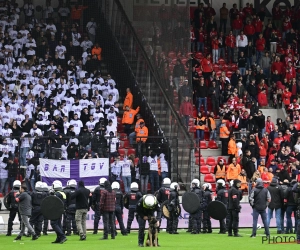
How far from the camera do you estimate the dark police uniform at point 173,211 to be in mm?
27836

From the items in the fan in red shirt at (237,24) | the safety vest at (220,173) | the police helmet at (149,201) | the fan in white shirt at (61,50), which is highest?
the fan in red shirt at (237,24)

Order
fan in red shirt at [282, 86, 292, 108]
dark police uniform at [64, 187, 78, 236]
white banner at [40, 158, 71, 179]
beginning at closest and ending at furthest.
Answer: dark police uniform at [64, 187, 78, 236] < white banner at [40, 158, 71, 179] < fan in red shirt at [282, 86, 292, 108]

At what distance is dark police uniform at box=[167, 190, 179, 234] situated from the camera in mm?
27836

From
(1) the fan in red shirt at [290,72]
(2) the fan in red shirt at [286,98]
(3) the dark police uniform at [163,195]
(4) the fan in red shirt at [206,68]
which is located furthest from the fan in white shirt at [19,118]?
(1) the fan in red shirt at [290,72]

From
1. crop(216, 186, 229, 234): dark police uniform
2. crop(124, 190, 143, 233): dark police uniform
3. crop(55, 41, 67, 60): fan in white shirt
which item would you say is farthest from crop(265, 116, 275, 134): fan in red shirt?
crop(124, 190, 143, 233): dark police uniform

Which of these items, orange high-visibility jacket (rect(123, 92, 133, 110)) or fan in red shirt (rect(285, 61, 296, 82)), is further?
fan in red shirt (rect(285, 61, 296, 82))

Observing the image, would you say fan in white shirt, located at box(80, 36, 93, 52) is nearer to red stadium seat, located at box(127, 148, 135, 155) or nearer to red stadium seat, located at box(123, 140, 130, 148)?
red stadium seat, located at box(123, 140, 130, 148)

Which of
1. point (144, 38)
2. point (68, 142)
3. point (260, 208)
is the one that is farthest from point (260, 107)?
point (260, 208)

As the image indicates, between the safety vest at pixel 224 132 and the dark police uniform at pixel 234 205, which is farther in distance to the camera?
the safety vest at pixel 224 132

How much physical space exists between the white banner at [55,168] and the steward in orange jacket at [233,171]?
5984 millimetres

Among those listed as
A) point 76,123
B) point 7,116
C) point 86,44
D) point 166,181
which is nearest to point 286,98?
point 86,44

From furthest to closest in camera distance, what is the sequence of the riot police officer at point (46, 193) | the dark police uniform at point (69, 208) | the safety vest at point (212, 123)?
the safety vest at point (212, 123)
the riot police officer at point (46, 193)
the dark police uniform at point (69, 208)

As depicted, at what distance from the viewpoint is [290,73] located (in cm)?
4144

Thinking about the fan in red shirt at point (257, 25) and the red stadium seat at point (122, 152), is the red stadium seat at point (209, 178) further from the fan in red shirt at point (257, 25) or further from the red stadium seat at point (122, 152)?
the fan in red shirt at point (257, 25)
